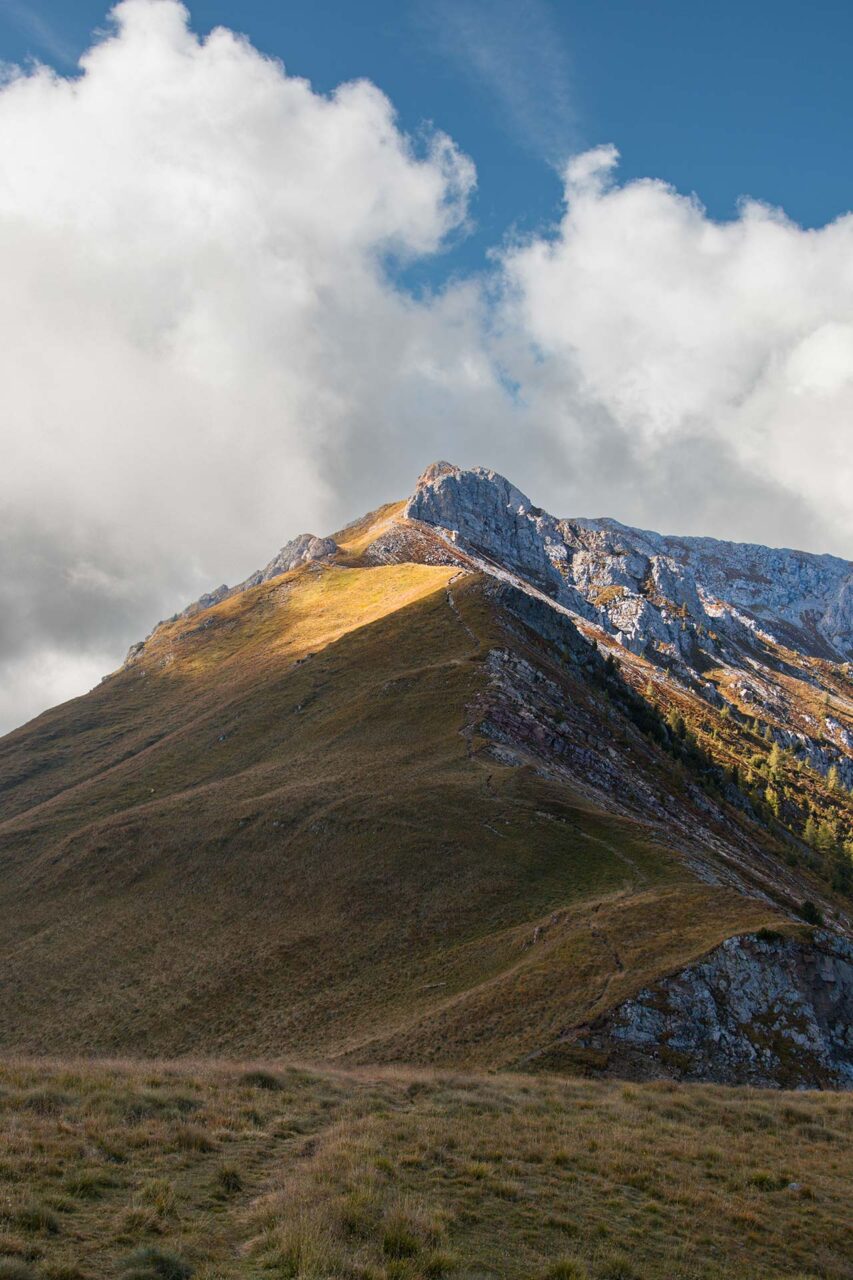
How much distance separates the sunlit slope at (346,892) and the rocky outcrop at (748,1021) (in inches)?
61.4

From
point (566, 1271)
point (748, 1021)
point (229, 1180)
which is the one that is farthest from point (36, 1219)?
point (748, 1021)

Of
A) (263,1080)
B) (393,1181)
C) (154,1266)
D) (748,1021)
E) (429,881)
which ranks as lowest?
(748,1021)

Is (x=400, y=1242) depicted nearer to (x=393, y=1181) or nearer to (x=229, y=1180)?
(x=393, y=1181)

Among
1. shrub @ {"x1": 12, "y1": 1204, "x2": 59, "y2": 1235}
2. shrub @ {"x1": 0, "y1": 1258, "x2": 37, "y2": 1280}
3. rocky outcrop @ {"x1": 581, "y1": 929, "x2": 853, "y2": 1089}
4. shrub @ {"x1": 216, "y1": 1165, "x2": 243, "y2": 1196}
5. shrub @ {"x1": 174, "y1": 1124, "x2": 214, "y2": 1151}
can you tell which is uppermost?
shrub @ {"x1": 0, "y1": 1258, "x2": 37, "y2": 1280}

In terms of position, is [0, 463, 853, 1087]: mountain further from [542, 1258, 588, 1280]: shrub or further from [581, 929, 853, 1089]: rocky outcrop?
[542, 1258, 588, 1280]: shrub

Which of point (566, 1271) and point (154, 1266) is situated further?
point (566, 1271)

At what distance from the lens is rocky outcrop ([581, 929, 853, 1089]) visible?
108 ft

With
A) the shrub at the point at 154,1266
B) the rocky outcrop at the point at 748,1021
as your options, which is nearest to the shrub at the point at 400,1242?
the shrub at the point at 154,1266

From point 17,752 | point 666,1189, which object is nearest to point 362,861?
point 666,1189

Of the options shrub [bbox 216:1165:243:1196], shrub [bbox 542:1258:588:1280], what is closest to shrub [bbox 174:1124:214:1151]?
shrub [bbox 216:1165:243:1196]

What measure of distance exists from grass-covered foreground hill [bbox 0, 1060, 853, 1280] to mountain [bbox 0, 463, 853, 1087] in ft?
34.7

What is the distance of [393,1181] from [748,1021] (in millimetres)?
26694

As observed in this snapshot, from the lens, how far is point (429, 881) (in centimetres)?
5409

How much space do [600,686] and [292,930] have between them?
8286 cm
